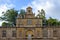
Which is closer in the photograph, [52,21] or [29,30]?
[29,30]

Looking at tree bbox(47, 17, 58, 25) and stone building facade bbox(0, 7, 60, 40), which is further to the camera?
tree bbox(47, 17, 58, 25)

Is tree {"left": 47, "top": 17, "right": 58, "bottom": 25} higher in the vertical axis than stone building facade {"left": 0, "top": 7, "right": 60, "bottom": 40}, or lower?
higher

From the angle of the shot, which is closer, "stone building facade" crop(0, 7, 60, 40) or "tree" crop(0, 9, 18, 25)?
"stone building facade" crop(0, 7, 60, 40)

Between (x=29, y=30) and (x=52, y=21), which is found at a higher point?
(x=52, y=21)

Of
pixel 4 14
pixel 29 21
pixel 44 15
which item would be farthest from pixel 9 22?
pixel 29 21

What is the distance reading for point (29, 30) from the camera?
48.5 meters

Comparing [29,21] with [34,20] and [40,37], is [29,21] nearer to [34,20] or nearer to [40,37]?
[34,20]

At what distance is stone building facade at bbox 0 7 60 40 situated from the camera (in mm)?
48219

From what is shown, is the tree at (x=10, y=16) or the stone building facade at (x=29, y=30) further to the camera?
the tree at (x=10, y=16)

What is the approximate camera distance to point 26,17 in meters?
48.6

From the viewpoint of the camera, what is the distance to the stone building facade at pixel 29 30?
158ft

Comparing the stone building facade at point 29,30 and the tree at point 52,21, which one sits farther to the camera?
the tree at point 52,21

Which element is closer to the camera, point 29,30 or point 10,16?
point 29,30

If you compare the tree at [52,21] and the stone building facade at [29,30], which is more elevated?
the tree at [52,21]
